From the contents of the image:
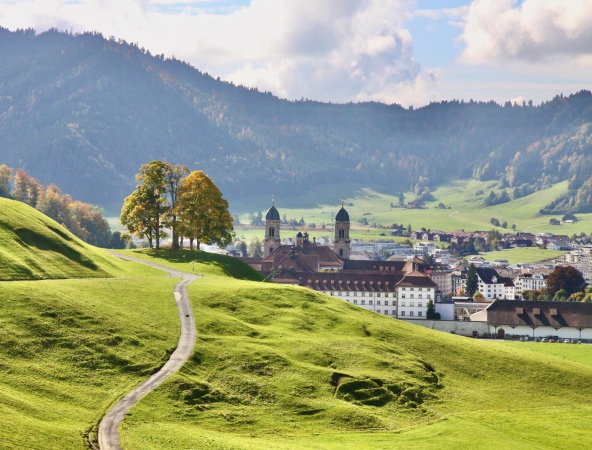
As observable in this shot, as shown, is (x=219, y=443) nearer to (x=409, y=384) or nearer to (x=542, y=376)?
(x=409, y=384)

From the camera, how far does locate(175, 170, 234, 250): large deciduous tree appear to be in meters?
134

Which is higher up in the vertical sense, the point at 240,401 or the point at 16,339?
the point at 16,339

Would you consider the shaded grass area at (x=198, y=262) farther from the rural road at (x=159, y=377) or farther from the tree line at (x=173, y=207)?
the rural road at (x=159, y=377)

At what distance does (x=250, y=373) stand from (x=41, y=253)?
32722 millimetres

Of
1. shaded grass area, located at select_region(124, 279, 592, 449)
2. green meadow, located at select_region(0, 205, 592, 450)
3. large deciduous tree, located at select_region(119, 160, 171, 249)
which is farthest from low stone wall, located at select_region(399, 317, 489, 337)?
shaded grass area, located at select_region(124, 279, 592, 449)

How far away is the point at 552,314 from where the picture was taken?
582 ft

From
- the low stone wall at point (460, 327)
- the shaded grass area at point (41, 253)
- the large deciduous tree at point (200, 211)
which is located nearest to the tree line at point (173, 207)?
the large deciduous tree at point (200, 211)

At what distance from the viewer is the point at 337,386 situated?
3150 inches

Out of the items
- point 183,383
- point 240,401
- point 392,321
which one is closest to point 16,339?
point 183,383

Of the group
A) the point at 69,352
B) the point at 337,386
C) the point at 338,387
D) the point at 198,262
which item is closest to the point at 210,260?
the point at 198,262

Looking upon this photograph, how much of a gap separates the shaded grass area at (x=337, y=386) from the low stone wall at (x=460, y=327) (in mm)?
59633

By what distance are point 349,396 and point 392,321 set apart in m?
30.9

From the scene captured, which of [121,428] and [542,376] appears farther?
[542,376]

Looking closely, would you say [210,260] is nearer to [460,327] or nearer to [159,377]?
[159,377]
